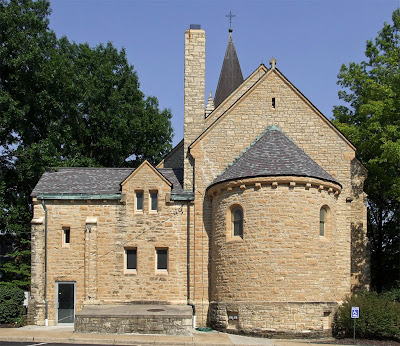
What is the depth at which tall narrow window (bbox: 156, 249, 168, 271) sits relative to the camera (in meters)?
24.3

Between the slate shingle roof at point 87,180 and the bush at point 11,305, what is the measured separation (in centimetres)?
Result: 442

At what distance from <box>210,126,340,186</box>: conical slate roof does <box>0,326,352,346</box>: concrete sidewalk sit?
6173mm

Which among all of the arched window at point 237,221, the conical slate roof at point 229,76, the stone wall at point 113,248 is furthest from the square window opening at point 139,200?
the conical slate roof at point 229,76

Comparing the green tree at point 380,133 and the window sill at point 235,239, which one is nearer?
the window sill at point 235,239

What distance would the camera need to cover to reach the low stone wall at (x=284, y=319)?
806 inches

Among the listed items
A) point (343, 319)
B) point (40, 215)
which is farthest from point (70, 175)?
point (343, 319)

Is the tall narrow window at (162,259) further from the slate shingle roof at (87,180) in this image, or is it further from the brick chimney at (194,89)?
the brick chimney at (194,89)

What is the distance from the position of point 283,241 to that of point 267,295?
2.14 metres

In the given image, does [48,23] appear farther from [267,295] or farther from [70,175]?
[267,295]

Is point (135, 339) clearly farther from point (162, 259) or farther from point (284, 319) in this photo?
point (162, 259)

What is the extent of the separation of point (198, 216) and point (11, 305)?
8968 mm

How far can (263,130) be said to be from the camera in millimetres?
24594

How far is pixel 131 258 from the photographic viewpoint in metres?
24.4

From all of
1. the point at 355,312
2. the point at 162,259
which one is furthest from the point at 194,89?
the point at 355,312
